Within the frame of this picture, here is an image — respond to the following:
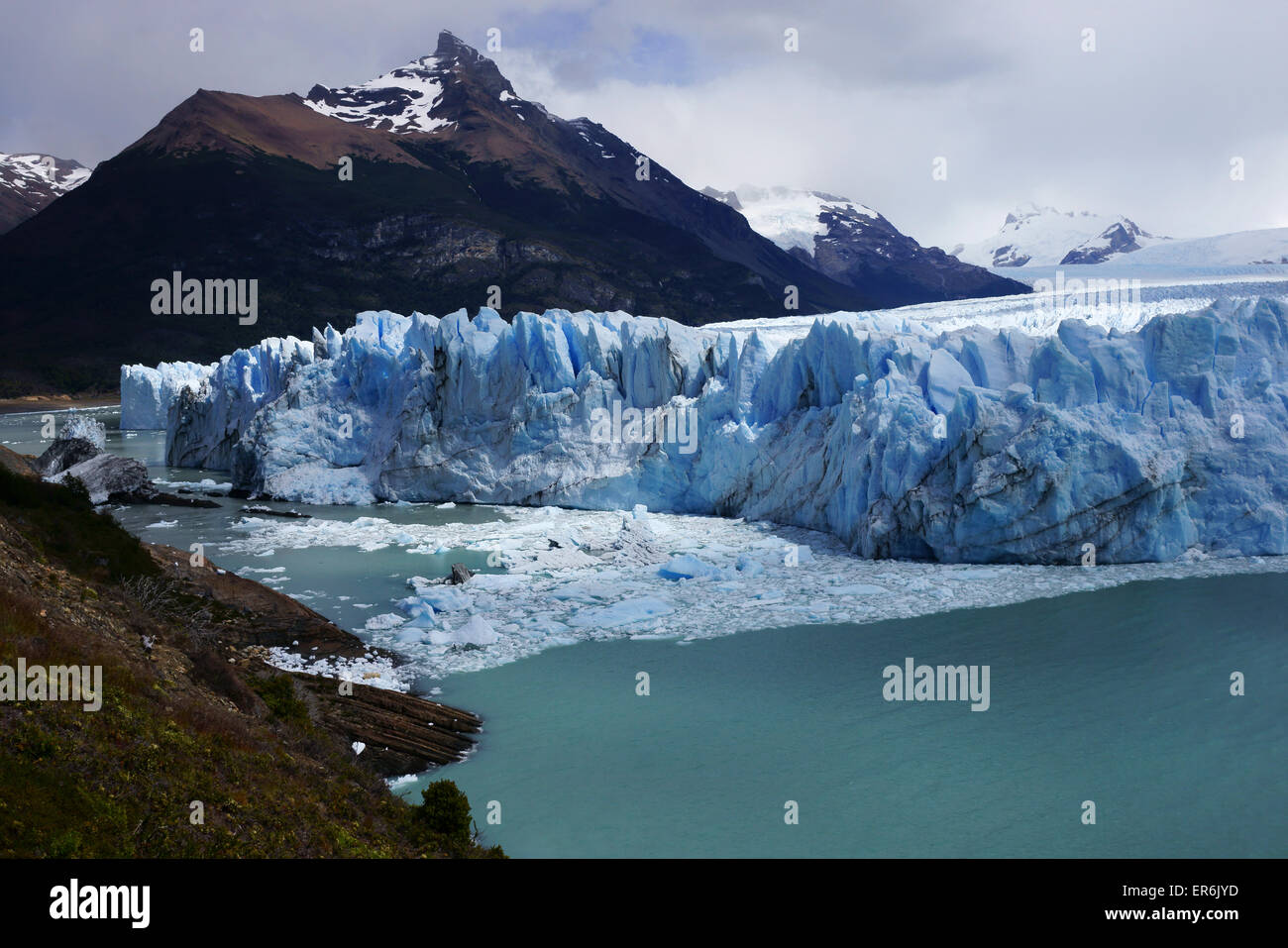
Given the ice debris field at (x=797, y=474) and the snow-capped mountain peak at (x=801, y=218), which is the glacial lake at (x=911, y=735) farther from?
the snow-capped mountain peak at (x=801, y=218)

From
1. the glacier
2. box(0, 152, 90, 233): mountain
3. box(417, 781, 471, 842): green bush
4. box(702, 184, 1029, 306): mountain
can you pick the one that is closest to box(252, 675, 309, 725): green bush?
box(417, 781, 471, 842): green bush

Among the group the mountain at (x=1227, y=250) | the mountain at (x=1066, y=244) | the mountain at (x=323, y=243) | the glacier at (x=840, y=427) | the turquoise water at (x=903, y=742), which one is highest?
the mountain at (x=1066, y=244)

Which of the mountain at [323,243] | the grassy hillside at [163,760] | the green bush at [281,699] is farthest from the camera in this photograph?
the mountain at [323,243]

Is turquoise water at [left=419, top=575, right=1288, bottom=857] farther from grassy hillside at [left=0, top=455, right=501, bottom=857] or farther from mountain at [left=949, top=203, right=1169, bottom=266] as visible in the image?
mountain at [left=949, top=203, right=1169, bottom=266]

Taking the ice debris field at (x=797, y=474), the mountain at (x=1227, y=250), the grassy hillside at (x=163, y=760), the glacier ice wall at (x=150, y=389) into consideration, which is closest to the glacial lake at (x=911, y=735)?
the ice debris field at (x=797, y=474)

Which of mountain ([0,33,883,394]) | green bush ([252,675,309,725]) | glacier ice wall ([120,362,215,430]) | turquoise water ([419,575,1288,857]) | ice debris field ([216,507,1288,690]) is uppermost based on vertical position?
mountain ([0,33,883,394])
